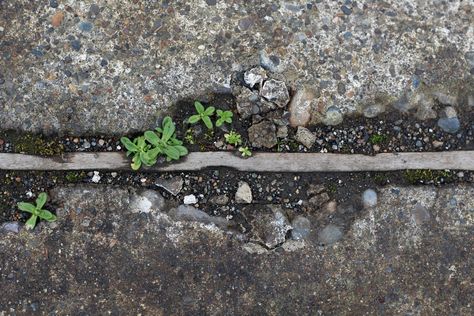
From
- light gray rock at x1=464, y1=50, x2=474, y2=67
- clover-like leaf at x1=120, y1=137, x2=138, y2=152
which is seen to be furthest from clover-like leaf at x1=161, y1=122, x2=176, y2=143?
light gray rock at x1=464, y1=50, x2=474, y2=67

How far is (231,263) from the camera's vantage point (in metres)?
2.46

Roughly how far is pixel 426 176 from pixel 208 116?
3.62 feet

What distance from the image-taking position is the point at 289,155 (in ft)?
8.29

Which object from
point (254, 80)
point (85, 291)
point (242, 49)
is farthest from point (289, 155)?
point (85, 291)

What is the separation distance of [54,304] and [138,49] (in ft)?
4.18

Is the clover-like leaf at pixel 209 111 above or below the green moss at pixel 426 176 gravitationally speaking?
above

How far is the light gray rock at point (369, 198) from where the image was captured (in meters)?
2.51

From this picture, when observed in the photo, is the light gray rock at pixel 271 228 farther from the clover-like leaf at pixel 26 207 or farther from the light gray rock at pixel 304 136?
the clover-like leaf at pixel 26 207

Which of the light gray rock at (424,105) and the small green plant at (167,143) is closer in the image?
the small green plant at (167,143)

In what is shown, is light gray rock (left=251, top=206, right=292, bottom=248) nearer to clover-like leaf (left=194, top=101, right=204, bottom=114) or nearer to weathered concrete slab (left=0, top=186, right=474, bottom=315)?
weathered concrete slab (left=0, top=186, right=474, bottom=315)

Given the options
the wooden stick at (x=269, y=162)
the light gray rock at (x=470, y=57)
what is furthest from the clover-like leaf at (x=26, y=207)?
the light gray rock at (x=470, y=57)

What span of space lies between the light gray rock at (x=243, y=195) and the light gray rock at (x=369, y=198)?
556 mm

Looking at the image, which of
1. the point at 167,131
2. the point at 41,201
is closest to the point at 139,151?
the point at 167,131

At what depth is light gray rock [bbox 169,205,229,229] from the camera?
247cm
